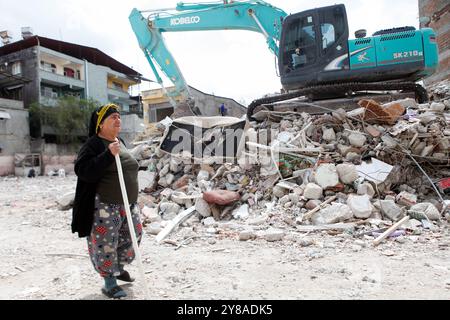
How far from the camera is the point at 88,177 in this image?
2.06 m

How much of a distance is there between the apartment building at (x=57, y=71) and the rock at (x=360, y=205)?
23.9 m

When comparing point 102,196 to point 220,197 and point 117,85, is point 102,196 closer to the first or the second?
point 220,197

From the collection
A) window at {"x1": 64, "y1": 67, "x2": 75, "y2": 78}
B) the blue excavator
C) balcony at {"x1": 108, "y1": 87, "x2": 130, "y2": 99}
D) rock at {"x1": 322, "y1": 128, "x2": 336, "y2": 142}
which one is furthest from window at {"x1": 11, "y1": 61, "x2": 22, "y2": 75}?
rock at {"x1": 322, "y1": 128, "x2": 336, "y2": 142}


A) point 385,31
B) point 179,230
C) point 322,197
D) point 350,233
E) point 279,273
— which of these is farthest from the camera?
point 385,31

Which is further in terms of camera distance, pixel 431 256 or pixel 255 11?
pixel 255 11

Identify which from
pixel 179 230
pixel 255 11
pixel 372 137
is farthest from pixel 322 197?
pixel 255 11

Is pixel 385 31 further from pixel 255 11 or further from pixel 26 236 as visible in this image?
pixel 26 236

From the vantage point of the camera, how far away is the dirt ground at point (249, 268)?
89.3 inches

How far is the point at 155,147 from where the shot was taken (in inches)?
282

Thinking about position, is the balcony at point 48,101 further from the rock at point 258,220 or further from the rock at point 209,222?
the rock at point 258,220

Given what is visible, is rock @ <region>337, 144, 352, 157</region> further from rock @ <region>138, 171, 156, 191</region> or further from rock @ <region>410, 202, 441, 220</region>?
rock @ <region>138, 171, 156, 191</region>

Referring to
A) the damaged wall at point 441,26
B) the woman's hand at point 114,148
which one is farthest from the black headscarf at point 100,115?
the damaged wall at point 441,26

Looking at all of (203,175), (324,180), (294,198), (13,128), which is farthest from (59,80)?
(324,180)
